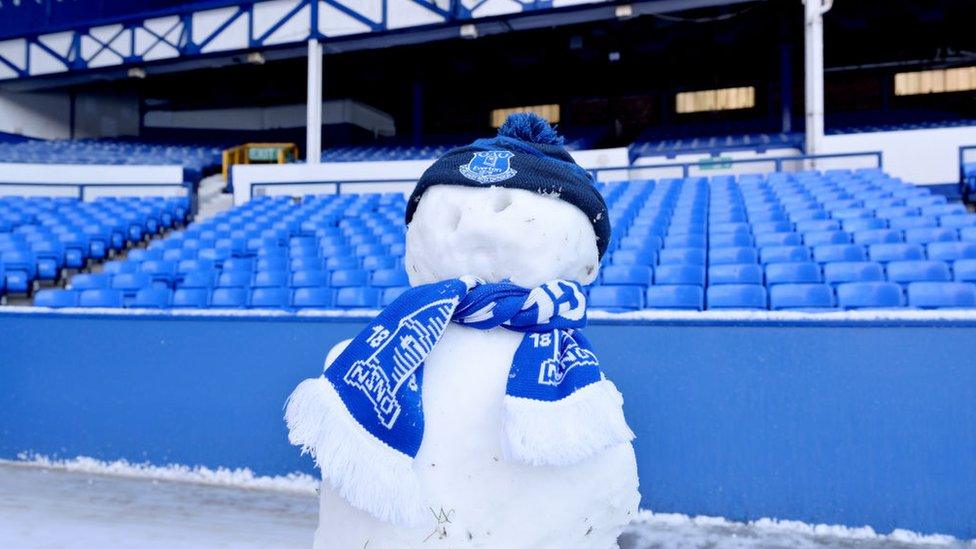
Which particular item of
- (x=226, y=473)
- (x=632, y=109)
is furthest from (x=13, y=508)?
(x=632, y=109)

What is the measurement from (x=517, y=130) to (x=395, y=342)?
0.53m

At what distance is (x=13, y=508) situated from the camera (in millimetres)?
3191

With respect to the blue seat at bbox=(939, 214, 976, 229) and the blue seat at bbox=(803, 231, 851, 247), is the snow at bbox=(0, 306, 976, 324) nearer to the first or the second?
the blue seat at bbox=(803, 231, 851, 247)

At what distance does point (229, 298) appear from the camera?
506cm

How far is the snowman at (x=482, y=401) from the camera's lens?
116cm

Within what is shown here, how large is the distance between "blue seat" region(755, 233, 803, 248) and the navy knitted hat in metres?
4.15

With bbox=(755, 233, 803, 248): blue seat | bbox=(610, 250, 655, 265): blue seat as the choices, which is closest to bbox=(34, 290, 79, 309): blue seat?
bbox=(610, 250, 655, 265): blue seat

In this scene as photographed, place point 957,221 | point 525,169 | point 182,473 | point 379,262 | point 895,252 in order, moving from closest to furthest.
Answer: point 525,169, point 182,473, point 895,252, point 957,221, point 379,262

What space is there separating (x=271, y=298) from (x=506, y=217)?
395 centimetres

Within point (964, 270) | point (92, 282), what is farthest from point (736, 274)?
point (92, 282)

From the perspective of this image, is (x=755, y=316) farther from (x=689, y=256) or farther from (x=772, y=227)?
(x=772, y=227)

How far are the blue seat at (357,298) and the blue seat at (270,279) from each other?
812mm

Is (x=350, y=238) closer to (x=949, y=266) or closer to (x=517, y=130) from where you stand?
(x=949, y=266)

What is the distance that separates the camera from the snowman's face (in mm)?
1336
